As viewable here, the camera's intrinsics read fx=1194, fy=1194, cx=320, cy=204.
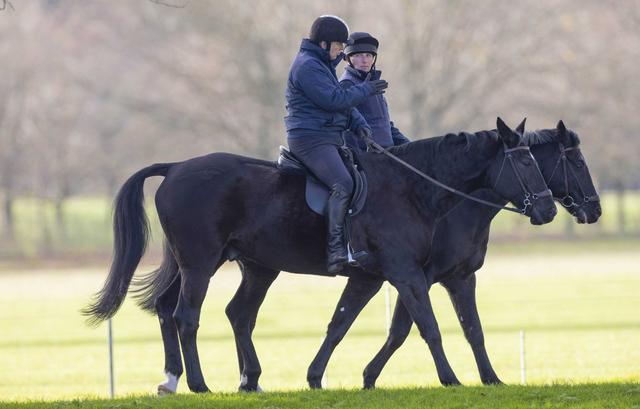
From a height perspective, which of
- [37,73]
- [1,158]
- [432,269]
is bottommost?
[432,269]

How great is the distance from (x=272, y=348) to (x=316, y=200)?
525 inches

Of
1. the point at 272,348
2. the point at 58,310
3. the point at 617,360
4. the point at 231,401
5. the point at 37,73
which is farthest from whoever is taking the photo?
the point at 37,73

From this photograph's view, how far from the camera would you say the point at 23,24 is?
57.5 metres

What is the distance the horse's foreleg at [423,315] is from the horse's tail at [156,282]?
2.38 metres

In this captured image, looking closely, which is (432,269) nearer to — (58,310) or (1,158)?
(58,310)

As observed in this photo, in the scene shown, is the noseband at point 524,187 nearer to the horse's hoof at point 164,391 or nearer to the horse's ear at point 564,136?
the horse's ear at point 564,136

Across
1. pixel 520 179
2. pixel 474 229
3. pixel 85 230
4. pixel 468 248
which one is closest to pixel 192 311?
pixel 468 248

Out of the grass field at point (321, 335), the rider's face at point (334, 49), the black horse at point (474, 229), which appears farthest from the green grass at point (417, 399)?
the rider's face at point (334, 49)

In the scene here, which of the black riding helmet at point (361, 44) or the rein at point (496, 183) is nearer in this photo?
the rein at point (496, 183)

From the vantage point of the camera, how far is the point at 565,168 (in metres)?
10.8

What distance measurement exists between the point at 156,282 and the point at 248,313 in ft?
3.08

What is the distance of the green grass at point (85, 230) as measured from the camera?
2108 inches

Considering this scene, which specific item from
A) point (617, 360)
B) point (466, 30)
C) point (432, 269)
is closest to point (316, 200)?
point (432, 269)

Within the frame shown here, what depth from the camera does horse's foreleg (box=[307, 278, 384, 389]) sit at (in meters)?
10.6
